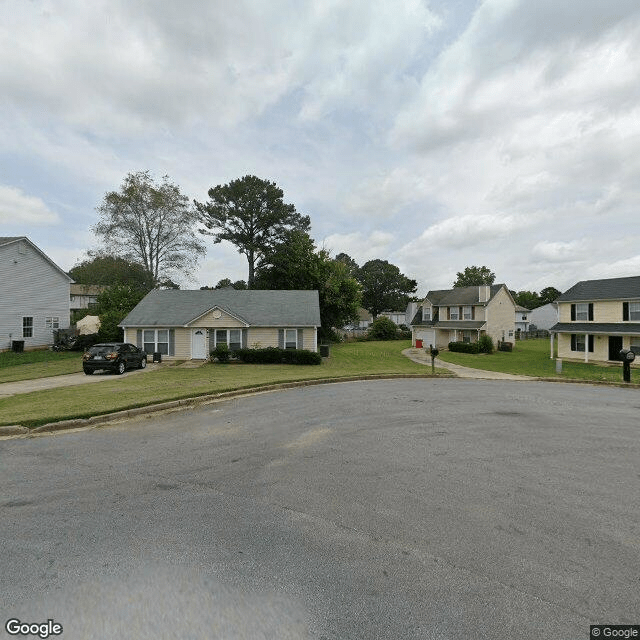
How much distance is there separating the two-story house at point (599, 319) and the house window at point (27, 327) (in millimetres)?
44511

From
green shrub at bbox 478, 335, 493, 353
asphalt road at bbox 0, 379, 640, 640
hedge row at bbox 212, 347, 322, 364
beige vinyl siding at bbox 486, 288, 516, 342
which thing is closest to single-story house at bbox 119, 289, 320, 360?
hedge row at bbox 212, 347, 322, 364

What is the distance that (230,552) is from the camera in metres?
3.82

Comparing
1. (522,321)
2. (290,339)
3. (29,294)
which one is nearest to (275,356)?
(290,339)

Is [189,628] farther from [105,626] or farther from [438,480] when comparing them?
[438,480]

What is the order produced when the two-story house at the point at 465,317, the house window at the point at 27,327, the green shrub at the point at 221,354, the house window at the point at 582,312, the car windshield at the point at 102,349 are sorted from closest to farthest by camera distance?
the car windshield at the point at 102,349 → the green shrub at the point at 221,354 → the house window at the point at 27,327 → the house window at the point at 582,312 → the two-story house at the point at 465,317

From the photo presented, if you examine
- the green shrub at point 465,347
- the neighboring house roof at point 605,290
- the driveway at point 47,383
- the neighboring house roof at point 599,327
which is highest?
the neighboring house roof at point 605,290

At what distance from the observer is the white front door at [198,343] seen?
26859 mm

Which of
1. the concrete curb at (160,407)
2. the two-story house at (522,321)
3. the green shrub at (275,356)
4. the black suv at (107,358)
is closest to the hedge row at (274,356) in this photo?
the green shrub at (275,356)

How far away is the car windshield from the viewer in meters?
19.3

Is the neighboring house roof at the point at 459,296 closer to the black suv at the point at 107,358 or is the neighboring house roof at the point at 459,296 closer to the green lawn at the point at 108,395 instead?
the green lawn at the point at 108,395

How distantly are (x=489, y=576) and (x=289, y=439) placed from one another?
16.3 ft

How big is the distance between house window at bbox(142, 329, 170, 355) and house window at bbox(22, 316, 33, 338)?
37.6 ft

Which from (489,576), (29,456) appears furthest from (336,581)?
(29,456)

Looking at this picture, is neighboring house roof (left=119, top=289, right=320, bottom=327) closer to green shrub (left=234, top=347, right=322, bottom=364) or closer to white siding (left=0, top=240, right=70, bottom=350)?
green shrub (left=234, top=347, right=322, bottom=364)
